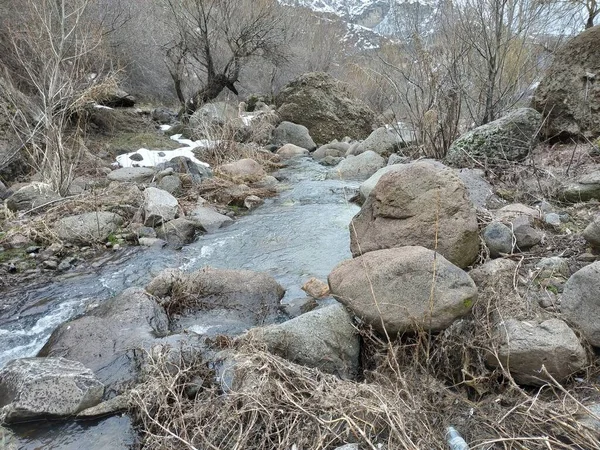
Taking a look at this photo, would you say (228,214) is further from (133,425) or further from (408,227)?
(133,425)

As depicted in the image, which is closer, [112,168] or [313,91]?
[112,168]

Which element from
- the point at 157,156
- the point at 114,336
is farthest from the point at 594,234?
the point at 157,156

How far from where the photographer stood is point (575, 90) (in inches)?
249

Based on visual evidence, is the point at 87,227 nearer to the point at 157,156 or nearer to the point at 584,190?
the point at 157,156

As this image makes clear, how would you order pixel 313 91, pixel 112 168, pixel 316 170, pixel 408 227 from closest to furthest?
pixel 408 227
pixel 112 168
pixel 316 170
pixel 313 91

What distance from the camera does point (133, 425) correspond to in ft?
8.50

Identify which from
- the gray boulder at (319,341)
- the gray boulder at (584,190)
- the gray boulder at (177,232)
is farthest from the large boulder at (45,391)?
the gray boulder at (584,190)

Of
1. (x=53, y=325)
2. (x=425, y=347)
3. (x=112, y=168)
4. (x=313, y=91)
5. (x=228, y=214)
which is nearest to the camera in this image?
(x=425, y=347)

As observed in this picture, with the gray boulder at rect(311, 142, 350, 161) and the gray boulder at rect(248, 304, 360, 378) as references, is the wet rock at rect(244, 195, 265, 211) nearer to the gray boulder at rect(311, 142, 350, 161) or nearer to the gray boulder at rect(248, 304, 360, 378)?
the gray boulder at rect(311, 142, 350, 161)

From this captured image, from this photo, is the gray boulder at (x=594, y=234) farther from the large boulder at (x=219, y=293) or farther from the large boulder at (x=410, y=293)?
the large boulder at (x=219, y=293)

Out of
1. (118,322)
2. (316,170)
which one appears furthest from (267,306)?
(316,170)

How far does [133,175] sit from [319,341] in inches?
246

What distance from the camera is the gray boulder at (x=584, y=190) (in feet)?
14.4

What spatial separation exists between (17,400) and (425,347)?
236 centimetres
